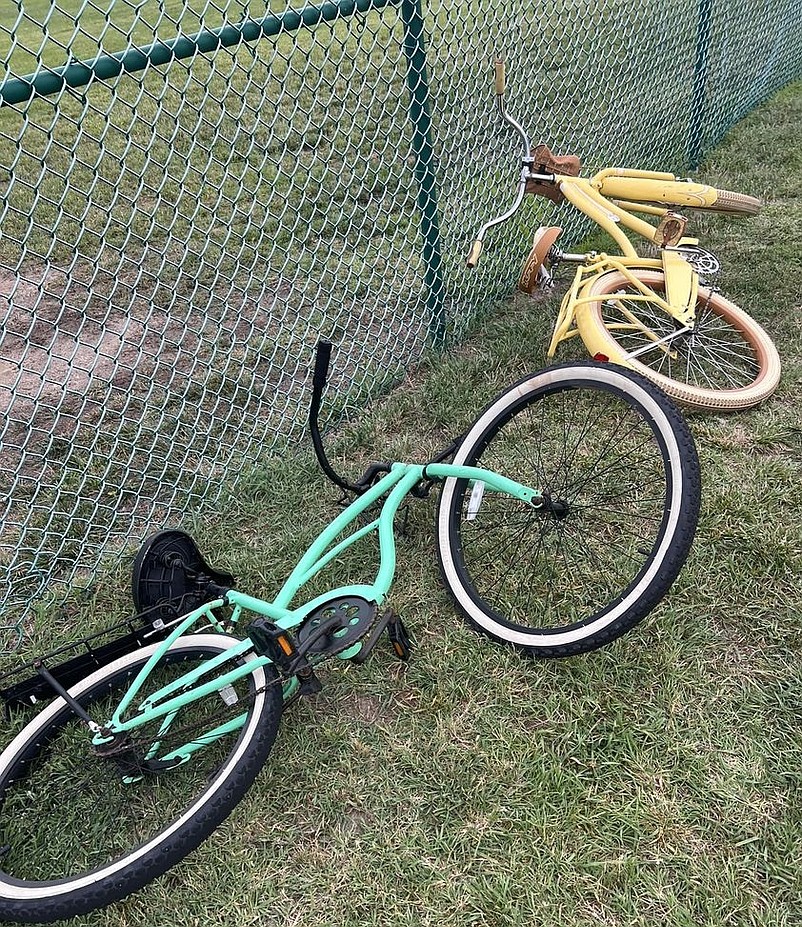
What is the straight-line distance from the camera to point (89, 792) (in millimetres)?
1952

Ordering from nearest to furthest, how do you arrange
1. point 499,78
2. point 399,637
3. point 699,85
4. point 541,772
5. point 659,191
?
point 541,772
point 399,637
point 499,78
point 659,191
point 699,85

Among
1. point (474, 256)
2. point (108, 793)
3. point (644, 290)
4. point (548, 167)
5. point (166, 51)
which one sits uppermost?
point (166, 51)

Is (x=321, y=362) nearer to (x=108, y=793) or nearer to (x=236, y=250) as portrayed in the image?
(x=108, y=793)

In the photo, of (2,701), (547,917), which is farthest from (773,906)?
(2,701)

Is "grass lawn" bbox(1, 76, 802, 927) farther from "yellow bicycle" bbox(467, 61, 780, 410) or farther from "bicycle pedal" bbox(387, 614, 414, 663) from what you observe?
"yellow bicycle" bbox(467, 61, 780, 410)

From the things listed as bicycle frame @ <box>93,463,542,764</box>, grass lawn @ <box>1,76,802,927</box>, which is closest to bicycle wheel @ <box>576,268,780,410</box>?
grass lawn @ <box>1,76,802,927</box>

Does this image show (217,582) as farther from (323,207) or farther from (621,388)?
(323,207)

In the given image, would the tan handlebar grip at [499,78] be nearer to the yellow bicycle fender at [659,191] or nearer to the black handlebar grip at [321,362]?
the yellow bicycle fender at [659,191]

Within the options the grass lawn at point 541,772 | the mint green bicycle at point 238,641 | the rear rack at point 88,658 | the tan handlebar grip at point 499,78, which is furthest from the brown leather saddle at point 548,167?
the rear rack at point 88,658

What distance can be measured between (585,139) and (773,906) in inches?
154

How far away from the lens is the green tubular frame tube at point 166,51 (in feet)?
6.03

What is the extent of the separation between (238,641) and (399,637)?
1.47 ft

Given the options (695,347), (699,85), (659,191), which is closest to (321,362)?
(659,191)

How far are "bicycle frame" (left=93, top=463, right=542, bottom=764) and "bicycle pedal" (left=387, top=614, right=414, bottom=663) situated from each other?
0.09 m
